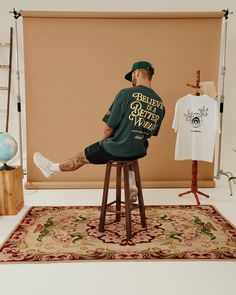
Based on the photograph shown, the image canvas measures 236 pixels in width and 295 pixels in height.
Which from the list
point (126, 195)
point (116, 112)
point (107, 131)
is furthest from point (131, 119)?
point (126, 195)

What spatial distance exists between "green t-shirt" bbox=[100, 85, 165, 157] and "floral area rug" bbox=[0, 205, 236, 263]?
70 centimetres

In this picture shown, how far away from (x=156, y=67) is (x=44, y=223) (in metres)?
2.31

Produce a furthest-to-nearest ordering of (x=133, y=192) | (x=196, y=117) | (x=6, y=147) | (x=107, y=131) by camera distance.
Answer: (x=196, y=117) → (x=6, y=147) → (x=133, y=192) → (x=107, y=131)

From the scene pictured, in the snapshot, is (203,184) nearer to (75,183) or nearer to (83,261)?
(75,183)

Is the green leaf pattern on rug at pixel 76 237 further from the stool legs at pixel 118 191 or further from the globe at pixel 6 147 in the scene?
the globe at pixel 6 147

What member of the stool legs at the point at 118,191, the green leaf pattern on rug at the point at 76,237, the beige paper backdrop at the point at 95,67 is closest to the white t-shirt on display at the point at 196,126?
the beige paper backdrop at the point at 95,67

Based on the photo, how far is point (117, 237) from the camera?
2762mm

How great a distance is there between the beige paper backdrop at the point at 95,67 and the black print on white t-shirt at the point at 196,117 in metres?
0.50

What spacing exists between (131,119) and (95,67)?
1.71 metres

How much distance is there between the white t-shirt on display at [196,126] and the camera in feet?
12.3

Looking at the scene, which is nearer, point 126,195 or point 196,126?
point 126,195

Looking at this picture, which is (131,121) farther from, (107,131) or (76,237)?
(76,237)

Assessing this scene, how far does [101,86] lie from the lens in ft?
13.8

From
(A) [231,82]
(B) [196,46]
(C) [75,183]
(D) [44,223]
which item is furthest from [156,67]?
(D) [44,223]
